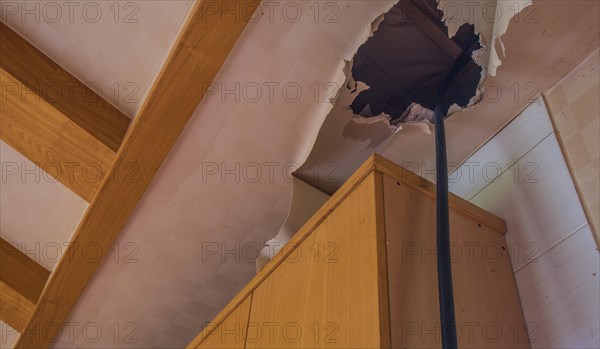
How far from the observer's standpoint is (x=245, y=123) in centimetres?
165

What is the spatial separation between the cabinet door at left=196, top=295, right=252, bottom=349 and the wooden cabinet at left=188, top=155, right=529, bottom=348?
0.05 m

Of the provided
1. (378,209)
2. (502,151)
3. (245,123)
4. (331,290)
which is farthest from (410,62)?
(331,290)

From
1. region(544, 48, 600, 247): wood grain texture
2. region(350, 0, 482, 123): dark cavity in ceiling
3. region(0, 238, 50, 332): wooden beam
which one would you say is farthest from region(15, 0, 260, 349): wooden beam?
region(544, 48, 600, 247): wood grain texture

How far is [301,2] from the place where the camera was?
1.42 metres

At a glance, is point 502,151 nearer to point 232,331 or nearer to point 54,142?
point 232,331

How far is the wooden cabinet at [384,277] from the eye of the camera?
94 centimetres

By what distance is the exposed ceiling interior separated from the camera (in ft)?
4.51

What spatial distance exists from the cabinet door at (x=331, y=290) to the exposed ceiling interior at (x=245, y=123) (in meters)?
0.46

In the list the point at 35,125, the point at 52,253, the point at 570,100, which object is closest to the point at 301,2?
the point at 570,100

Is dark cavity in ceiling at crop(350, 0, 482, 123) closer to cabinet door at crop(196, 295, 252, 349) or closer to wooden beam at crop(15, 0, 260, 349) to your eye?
wooden beam at crop(15, 0, 260, 349)

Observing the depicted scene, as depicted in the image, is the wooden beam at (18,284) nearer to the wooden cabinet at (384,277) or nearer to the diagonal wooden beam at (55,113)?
the diagonal wooden beam at (55,113)

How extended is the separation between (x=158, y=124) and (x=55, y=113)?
0.35 metres

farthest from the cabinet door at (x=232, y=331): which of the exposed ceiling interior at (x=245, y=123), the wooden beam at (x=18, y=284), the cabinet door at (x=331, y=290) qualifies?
the wooden beam at (x=18, y=284)

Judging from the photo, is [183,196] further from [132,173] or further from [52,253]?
[52,253]
